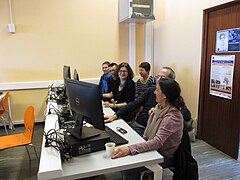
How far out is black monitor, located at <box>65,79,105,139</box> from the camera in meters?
1.45

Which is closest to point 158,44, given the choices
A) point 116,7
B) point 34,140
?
point 116,7

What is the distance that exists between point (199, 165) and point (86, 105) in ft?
6.15

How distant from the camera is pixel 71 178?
4.17 ft

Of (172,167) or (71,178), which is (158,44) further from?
(71,178)

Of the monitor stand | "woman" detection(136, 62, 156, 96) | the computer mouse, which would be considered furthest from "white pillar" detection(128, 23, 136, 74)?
the monitor stand

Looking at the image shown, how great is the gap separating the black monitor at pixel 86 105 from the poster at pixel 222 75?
204 centimetres

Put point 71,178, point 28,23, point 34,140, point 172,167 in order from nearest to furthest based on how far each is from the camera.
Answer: point 71,178 → point 172,167 → point 34,140 → point 28,23

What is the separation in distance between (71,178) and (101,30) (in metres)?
3.67

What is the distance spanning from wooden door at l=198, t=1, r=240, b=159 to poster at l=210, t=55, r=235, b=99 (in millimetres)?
59

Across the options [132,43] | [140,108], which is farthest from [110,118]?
[132,43]

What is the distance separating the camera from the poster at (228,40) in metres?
2.72

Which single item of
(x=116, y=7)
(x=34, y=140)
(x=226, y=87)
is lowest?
Result: (x=34, y=140)

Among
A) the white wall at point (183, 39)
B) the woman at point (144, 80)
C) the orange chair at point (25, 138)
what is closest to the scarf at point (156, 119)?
the orange chair at point (25, 138)

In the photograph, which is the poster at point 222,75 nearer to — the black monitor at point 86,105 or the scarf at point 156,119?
the scarf at point 156,119
